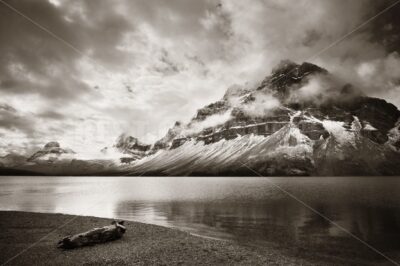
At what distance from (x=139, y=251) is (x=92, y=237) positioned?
5.06m

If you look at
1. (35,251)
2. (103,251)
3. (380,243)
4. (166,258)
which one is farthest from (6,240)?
(380,243)

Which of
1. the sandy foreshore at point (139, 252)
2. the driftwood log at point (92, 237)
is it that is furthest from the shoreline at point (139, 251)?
the driftwood log at point (92, 237)

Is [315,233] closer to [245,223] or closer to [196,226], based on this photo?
[245,223]

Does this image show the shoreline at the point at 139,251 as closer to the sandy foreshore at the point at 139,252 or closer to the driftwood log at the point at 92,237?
the sandy foreshore at the point at 139,252

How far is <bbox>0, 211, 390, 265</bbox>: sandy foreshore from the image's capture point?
806 inches

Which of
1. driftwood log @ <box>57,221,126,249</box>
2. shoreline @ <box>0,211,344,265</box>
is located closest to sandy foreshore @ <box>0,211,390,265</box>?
shoreline @ <box>0,211,344,265</box>

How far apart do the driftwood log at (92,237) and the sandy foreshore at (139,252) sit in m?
0.65

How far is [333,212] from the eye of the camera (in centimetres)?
4897

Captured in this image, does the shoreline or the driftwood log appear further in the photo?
the driftwood log

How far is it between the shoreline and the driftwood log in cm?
58

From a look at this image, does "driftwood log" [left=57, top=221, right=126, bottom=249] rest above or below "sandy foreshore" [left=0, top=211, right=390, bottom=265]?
above

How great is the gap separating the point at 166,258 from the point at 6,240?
654 inches

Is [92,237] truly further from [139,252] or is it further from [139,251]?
[139,252]

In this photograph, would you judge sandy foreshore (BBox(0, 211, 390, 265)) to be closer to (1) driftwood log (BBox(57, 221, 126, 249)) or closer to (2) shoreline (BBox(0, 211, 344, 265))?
(2) shoreline (BBox(0, 211, 344, 265))
